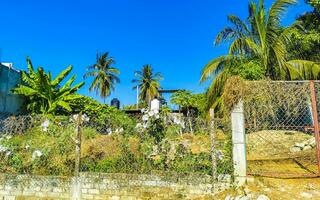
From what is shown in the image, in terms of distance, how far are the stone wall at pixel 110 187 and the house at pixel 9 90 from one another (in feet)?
30.3

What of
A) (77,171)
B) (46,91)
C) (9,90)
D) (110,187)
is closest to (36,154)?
(77,171)

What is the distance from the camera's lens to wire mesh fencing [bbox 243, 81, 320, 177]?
20.9ft

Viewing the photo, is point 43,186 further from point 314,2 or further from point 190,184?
point 314,2

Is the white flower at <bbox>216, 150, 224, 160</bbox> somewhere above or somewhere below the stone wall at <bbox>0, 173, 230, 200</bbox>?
above

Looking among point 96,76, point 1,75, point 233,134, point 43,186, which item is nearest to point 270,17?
point 233,134

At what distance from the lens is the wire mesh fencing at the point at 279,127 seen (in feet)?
20.9

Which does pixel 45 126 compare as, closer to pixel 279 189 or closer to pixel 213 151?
pixel 213 151

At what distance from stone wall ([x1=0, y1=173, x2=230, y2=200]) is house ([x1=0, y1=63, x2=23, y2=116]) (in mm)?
9221

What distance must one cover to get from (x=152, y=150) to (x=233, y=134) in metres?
1.67

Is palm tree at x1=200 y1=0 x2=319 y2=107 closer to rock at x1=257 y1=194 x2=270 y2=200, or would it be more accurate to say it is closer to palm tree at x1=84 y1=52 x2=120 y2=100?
rock at x1=257 y1=194 x2=270 y2=200

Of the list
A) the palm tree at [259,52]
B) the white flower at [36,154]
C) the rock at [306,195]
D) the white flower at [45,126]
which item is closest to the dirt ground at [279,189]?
the rock at [306,195]

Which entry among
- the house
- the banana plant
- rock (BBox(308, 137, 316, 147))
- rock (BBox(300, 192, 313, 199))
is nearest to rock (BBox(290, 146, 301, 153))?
rock (BBox(308, 137, 316, 147))

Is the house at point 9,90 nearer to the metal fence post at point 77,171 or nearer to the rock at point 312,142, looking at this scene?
the metal fence post at point 77,171

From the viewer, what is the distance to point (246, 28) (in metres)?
13.9
